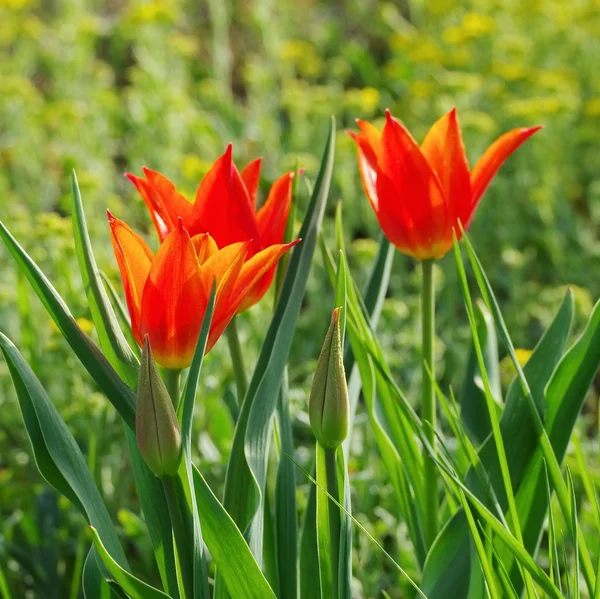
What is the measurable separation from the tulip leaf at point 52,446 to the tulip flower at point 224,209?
0.20 m

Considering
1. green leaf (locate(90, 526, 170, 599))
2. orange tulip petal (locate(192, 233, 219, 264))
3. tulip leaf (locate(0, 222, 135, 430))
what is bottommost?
green leaf (locate(90, 526, 170, 599))

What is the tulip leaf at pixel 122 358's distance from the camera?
87 centimetres

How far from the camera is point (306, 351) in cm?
233

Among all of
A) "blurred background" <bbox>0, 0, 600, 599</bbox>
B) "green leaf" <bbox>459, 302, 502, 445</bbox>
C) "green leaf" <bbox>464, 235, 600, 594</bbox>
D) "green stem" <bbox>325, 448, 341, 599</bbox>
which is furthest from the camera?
"blurred background" <bbox>0, 0, 600, 599</bbox>

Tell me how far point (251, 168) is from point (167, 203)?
0.12 meters

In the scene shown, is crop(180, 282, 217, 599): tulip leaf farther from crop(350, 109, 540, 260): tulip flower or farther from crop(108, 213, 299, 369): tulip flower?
crop(350, 109, 540, 260): tulip flower

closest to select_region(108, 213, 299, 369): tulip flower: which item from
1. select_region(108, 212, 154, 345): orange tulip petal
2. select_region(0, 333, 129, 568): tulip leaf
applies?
select_region(108, 212, 154, 345): orange tulip petal

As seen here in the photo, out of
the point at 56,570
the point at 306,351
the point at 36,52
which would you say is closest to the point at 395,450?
the point at 56,570

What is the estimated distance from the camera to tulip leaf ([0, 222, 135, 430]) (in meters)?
0.81

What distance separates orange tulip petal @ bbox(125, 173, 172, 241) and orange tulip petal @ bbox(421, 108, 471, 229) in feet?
0.98

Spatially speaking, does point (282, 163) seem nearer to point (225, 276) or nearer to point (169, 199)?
point (169, 199)

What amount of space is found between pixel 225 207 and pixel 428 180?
229mm

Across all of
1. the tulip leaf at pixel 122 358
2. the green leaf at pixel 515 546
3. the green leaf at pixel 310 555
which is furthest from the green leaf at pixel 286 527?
the green leaf at pixel 515 546

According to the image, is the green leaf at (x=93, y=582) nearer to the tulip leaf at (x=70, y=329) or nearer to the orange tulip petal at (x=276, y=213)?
the tulip leaf at (x=70, y=329)
